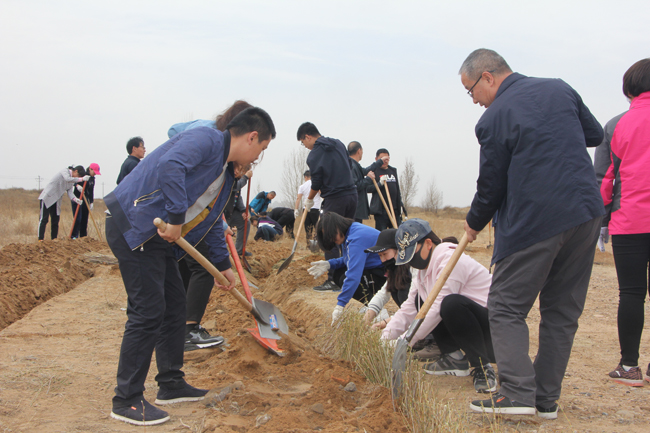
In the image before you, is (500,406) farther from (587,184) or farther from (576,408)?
(587,184)

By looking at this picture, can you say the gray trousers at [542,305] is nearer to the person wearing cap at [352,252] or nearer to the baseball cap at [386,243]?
the baseball cap at [386,243]

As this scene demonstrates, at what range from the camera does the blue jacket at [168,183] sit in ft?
8.60

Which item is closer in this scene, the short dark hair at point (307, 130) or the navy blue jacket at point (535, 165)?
the navy blue jacket at point (535, 165)

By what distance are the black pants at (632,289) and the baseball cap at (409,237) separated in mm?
1342

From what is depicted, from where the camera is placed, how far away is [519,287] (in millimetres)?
2730

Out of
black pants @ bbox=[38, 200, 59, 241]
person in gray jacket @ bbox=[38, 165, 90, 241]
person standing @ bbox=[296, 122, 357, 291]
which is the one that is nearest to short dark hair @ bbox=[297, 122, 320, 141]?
person standing @ bbox=[296, 122, 357, 291]

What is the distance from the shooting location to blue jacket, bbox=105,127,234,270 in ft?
8.60

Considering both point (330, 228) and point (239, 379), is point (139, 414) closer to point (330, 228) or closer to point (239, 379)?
point (239, 379)

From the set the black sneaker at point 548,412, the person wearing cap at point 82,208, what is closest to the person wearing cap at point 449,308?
the black sneaker at point 548,412

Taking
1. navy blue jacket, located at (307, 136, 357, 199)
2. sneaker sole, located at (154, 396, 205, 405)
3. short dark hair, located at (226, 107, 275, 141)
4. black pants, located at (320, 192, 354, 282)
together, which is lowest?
sneaker sole, located at (154, 396, 205, 405)

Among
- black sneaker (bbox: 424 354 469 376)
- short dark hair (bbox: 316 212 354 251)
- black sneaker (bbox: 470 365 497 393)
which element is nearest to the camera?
black sneaker (bbox: 470 365 497 393)

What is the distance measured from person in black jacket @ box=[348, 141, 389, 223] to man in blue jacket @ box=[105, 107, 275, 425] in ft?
18.6

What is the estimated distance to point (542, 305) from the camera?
9.51ft

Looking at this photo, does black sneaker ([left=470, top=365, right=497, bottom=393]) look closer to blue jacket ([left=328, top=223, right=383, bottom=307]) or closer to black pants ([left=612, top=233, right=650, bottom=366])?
black pants ([left=612, top=233, right=650, bottom=366])
